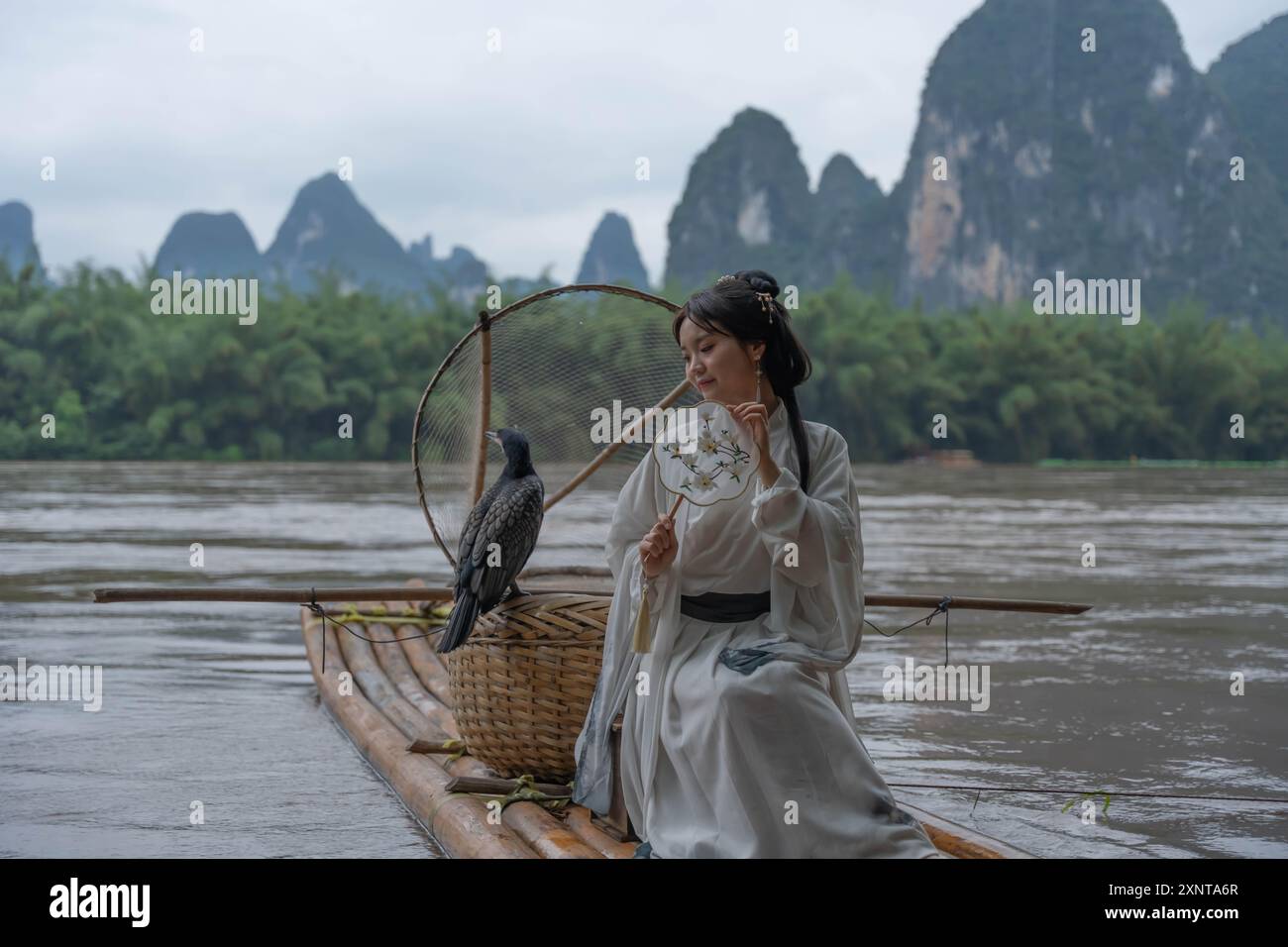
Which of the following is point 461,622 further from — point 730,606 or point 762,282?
point 762,282

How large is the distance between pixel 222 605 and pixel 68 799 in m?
4.15

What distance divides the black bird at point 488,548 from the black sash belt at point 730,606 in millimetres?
713

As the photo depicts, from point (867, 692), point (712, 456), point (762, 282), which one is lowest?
point (867, 692)

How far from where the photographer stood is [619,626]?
2695mm

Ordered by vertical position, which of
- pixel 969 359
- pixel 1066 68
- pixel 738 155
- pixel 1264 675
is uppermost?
pixel 1066 68

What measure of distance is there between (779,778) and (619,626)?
0.52 m

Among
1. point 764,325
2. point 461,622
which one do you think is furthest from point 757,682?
point 461,622

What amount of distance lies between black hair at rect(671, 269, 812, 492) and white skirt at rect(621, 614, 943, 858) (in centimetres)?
40

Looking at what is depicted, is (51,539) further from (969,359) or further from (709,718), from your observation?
(969,359)

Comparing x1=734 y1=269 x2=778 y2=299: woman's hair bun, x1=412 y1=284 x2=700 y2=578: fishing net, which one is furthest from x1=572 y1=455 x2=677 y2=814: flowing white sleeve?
x1=412 y1=284 x2=700 y2=578: fishing net

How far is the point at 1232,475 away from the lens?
90.8 ft

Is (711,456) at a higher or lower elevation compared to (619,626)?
higher

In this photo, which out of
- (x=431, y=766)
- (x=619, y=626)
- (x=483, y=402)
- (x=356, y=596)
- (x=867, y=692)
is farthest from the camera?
(x=867, y=692)

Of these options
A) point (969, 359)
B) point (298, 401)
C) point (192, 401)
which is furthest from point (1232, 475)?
point (192, 401)
